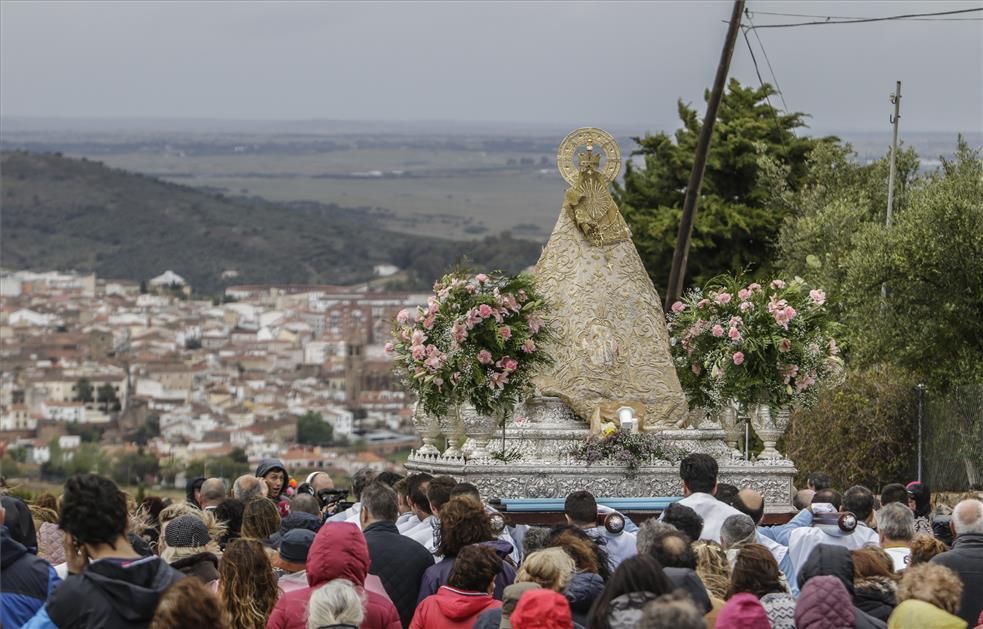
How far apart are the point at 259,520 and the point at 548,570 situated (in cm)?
281

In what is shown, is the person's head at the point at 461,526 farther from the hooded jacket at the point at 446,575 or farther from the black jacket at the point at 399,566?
the black jacket at the point at 399,566

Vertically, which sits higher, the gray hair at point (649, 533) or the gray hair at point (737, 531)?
the gray hair at point (649, 533)

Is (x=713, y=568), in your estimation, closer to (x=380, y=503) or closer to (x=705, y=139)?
(x=380, y=503)

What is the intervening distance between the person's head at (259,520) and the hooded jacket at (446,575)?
41.5 inches

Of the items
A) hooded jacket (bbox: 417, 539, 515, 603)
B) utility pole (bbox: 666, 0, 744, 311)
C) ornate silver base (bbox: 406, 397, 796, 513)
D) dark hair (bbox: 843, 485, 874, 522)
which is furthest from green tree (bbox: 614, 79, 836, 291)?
hooded jacket (bbox: 417, 539, 515, 603)

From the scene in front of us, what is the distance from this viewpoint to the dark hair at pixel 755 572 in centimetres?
1072

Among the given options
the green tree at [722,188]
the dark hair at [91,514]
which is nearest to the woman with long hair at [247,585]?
the dark hair at [91,514]

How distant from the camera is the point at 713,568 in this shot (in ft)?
38.1

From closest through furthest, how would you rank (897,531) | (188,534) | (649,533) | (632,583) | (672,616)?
1. (672,616)
2. (632,583)
3. (649,533)
4. (188,534)
5. (897,531)

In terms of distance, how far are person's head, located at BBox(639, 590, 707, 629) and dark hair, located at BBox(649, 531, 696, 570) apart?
2.52 meters

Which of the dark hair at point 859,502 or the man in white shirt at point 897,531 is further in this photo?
the dark hair at point 859,502

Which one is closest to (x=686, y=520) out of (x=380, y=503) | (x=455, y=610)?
(x=380, y=503)

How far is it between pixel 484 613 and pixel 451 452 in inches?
437

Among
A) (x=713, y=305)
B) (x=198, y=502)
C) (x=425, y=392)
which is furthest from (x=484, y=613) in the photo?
(x=713, y=305)
